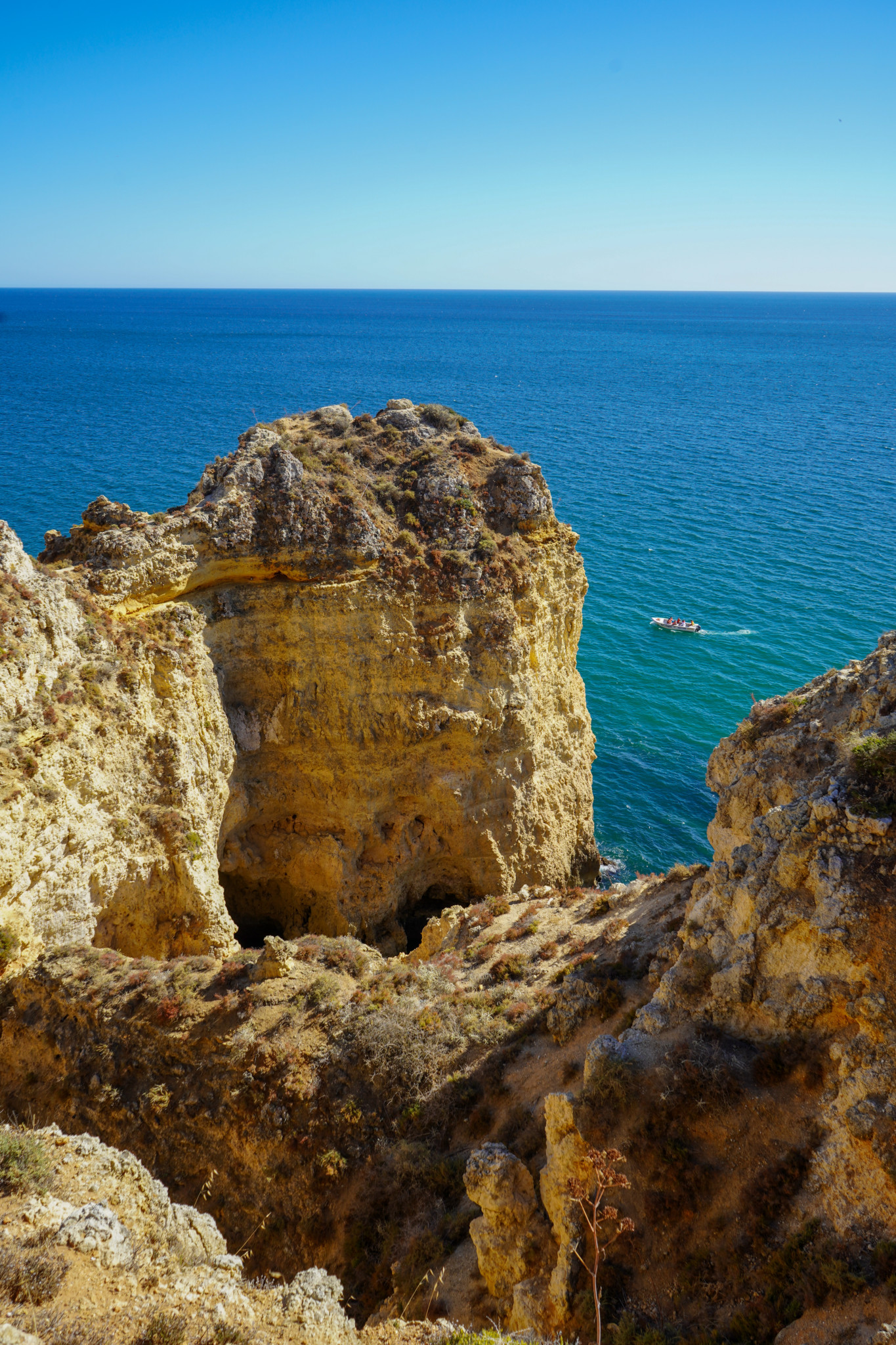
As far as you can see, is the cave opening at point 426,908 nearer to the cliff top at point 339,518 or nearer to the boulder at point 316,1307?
the cliff top at point 339,518

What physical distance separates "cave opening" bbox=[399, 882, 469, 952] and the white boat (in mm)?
33221

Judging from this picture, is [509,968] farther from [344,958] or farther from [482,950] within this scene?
[344,958]

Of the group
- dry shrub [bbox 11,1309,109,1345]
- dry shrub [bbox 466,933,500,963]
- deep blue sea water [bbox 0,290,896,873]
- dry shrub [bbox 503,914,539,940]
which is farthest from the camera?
deep blue sea water [bbox 0,290,896,873]

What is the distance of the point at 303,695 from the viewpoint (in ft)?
96.4

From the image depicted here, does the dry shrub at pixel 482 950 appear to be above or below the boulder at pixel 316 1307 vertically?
below

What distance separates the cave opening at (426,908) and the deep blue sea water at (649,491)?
411 inches

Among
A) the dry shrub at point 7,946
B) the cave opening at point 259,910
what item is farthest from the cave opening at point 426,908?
the dry shrub at point 7,946

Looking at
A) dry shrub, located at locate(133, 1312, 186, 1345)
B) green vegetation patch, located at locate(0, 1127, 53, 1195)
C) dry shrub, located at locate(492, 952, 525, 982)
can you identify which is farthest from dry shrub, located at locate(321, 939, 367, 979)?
dry shrub, located at locate(133, 1312, 186, 1345)

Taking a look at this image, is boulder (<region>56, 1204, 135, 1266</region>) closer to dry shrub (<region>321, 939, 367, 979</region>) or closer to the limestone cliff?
the limestone cliff

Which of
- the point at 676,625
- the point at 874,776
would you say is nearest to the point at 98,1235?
the point at 874,776

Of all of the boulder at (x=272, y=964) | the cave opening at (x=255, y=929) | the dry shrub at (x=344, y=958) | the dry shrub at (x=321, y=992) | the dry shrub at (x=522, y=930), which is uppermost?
the boulder at (x=272, y=964)

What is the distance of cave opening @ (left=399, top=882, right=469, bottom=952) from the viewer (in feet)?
111

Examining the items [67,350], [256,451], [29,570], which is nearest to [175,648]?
[29,570]

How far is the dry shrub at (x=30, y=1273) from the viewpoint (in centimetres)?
1035
